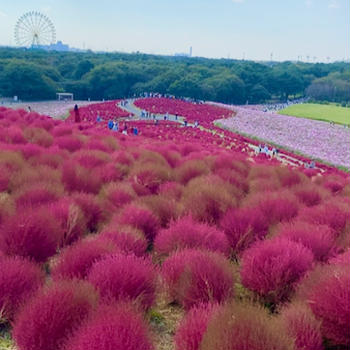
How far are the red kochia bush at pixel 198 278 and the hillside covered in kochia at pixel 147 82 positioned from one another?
61761 millimetres

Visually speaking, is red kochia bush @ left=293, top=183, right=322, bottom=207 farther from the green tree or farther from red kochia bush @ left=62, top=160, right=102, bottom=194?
the green tree

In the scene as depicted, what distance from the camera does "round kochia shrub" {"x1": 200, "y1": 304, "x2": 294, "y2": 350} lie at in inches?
75.4

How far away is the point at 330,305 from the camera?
2.43 m

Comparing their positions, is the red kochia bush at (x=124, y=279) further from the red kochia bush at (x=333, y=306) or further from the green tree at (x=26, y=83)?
the green tree at (x=26, y=83)

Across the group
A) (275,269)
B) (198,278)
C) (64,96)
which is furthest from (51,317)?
(64,96)

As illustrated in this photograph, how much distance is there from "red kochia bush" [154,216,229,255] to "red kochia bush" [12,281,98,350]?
51.1 inches

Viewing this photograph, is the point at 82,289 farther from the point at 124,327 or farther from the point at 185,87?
the point at 185,87

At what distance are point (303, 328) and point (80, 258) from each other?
68.4 inches

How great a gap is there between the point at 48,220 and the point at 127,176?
266 centimetres

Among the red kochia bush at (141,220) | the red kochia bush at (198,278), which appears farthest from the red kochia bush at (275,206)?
the red kochia bush at (198,278)

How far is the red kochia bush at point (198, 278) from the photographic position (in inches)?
111

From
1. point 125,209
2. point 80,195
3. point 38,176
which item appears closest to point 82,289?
point 125,209

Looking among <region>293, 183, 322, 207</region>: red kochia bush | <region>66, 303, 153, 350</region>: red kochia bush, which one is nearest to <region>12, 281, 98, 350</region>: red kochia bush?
<region>66, 303, 153, 350</region>: red kochia bush

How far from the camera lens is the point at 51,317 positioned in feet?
7.57
